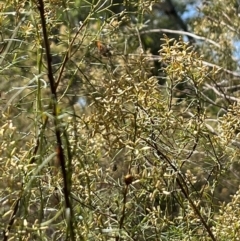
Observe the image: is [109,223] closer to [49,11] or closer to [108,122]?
[108,122]

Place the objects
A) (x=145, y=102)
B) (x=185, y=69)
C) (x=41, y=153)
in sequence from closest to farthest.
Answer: (x=41, y=153) → (x=145, y=102) → (x=185, y=69)

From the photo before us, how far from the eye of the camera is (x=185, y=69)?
1347mm

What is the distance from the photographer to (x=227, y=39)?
3.60 m

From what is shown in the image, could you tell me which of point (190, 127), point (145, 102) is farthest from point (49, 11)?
point (190, 127)

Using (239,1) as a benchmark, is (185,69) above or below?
above

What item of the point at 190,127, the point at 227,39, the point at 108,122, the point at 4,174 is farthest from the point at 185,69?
the point at 227,39

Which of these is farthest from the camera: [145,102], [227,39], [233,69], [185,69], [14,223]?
[233,69]

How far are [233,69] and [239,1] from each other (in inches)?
15.9

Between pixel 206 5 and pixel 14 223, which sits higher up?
pixel 14 223

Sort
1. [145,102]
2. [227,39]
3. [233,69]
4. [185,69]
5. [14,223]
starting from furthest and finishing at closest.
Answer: [233,69], [227,39], [185,69], [145,102], [14,223]

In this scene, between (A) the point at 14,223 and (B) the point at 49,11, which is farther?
(B) the point at 49,11

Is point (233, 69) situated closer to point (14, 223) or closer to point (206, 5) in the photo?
point (206, 5)

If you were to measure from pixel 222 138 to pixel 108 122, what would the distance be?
0.33m

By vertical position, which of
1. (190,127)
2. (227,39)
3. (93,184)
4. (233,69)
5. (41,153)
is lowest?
(233,69)
